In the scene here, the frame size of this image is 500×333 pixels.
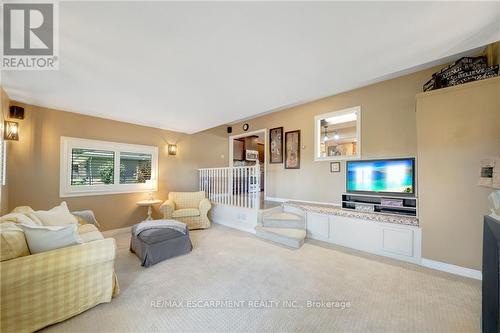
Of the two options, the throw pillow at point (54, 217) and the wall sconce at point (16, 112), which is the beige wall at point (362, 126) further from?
the wall sconce at point (16, 112)

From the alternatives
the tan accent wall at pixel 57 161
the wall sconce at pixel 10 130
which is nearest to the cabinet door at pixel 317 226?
the tan accent wall at pixel 57 161

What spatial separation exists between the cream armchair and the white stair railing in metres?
0.46

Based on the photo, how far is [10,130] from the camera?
2840 millimetres

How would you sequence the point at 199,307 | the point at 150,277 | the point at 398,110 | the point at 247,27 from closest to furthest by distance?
the point at 247,27 → the point at 199,307 → the point at 150,277 → the point at 398,110

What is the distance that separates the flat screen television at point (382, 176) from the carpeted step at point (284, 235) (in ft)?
4.45

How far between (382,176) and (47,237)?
453 centimetres

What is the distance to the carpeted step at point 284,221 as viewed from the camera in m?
3.80

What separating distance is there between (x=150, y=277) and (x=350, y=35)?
333 cm

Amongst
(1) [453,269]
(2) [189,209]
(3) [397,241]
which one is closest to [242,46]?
(3) [397,241]

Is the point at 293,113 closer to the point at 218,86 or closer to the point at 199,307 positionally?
the point at 218,86

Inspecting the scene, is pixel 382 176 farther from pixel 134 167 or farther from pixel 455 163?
pixel 134 167

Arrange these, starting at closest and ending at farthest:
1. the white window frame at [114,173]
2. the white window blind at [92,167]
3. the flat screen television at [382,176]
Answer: the flat screen television at [382,176]
the white window frame at [114,173]
the white window blind at [92,167]

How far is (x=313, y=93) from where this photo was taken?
9.10 feet

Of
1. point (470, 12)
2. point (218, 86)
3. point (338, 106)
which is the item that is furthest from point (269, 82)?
point (338, 106)
